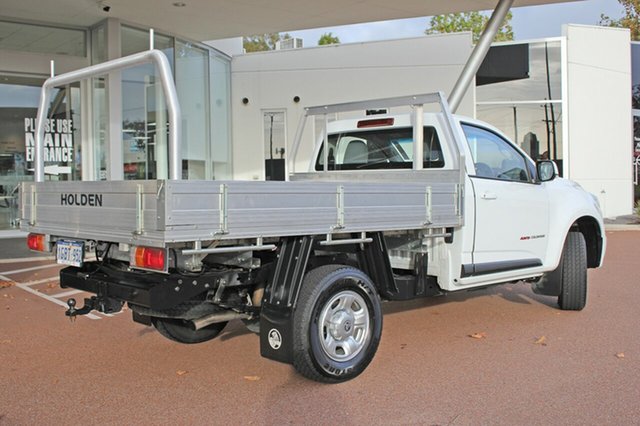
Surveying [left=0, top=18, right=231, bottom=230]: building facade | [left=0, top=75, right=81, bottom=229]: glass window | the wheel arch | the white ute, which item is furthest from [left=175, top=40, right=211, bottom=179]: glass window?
the wheel arch

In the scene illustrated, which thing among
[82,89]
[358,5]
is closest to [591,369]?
[358,5]

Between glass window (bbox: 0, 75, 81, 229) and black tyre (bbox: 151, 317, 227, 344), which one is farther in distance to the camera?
glass window (bbox: 0, 75, 81, 229)

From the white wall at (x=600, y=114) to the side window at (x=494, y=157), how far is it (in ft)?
43.9

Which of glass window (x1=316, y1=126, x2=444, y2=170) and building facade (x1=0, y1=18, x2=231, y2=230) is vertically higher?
building facade (x1=0, y1=18, x2=231, y2=230)

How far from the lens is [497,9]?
13227 mm

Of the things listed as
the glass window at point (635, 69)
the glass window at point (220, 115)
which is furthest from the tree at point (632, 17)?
the glass window at point (220, 115)

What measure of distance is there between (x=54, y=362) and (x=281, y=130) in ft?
44.1

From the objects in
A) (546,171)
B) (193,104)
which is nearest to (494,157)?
(546,171)

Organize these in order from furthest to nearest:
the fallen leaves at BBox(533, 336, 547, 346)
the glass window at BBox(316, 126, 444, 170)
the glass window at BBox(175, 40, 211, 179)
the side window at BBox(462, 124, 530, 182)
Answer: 1. the glass window at BBox(175, 40, 211, 179)
2. the side window at BBox(462, 124, 530, 182)
3. the glass window at BBox(316, 126, 444, 170)
4. the fallen leaves at BBox(533, 336, 547, 346)

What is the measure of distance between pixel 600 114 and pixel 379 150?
591 inches

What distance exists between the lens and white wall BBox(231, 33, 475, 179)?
56.4ft

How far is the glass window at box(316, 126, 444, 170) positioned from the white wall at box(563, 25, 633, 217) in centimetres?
1389

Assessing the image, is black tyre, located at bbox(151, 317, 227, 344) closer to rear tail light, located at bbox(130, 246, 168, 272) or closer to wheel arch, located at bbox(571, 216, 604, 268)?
rear tail light, located at bbox(130, 246, 168, 272)

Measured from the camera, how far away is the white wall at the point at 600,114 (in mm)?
18828
